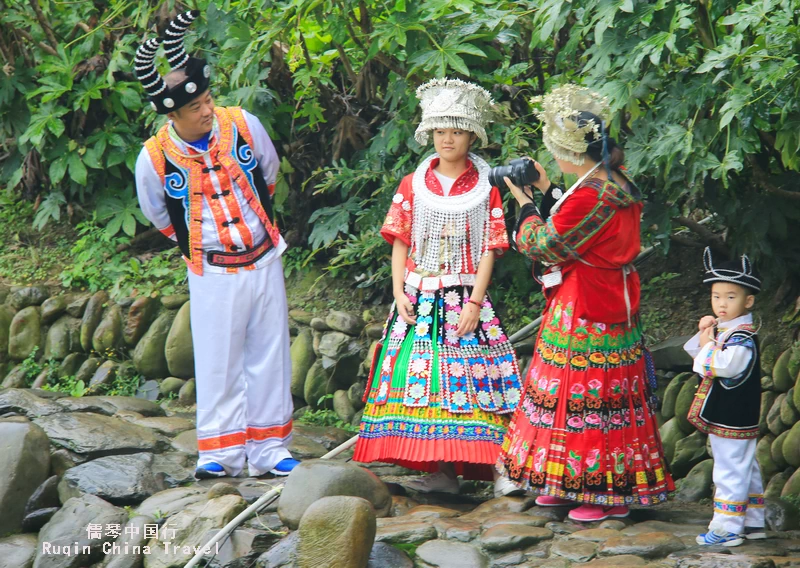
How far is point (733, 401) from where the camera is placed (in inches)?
169

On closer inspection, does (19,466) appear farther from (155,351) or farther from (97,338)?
(97,338)

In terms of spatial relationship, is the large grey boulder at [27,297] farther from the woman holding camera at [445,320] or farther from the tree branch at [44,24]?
the woman holding camera at [445,320]

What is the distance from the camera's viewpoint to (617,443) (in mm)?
4500

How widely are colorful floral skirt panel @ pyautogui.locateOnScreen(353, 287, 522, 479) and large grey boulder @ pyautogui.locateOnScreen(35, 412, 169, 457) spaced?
1.41 meters

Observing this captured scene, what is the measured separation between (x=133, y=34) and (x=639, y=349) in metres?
4.56

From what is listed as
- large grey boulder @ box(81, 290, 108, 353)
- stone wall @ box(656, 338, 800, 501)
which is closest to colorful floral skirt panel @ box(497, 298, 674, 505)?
stone wall @ box(656, 338, 800, 501)

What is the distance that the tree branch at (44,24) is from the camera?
24.5 ft

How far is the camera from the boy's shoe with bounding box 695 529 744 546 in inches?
163

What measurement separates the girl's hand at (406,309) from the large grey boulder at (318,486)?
2.60 feet

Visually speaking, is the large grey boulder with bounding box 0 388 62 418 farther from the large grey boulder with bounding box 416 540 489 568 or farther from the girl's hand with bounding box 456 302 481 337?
the large grey boulder with bounding box 416 540 489 568

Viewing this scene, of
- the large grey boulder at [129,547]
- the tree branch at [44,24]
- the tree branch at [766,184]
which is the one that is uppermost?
the tree branch at [44,24]

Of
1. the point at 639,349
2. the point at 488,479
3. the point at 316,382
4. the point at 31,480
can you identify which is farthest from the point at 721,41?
the point at 31,480

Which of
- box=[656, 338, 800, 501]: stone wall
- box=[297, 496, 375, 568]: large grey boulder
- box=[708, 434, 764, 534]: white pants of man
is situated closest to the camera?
box=[297, 496, 375, 568]: large grey boulder

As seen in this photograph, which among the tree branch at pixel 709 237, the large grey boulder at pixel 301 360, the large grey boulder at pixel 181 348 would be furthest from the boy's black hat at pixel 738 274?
the large grey boulder at pixel 181 348
